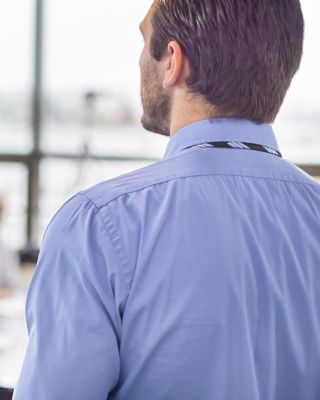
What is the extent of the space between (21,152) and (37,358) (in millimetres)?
4736

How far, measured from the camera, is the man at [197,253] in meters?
0.79

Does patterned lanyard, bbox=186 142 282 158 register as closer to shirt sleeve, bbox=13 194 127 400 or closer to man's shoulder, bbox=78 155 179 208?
→ man's shoulder, bbox=78 155 179 208

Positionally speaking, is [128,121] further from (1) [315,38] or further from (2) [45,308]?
(2) [45,308]

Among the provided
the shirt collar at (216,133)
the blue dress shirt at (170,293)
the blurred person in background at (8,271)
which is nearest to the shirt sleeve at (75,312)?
the blue dress shirt at (170,293)

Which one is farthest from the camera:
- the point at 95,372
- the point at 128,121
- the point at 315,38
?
the point at 128,121

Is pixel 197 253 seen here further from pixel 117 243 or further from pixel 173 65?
pixel 173 65

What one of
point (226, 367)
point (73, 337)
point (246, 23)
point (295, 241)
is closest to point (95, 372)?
point (73, 337)

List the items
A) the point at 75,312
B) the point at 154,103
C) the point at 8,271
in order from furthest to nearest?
1. the point at 8,271
2. the point at 154,103
3. the point at 75,312

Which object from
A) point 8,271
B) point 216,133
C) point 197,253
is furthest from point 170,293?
point 8,271

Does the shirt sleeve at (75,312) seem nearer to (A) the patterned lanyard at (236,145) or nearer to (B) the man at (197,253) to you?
(B) the man at (197,253)

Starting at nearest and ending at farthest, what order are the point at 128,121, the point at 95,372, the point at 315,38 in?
the point at 95,372 → the point at 315,38 → the point at 128,121

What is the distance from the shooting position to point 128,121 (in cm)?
527

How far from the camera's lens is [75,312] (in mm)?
788

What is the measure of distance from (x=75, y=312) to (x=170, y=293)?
0.11m
